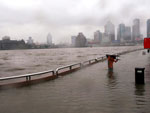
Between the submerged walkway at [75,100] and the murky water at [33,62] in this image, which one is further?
the murky water at [33,62]

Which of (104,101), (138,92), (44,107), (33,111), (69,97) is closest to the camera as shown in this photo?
(33,111)

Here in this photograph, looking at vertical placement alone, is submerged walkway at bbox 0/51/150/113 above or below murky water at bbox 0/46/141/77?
above

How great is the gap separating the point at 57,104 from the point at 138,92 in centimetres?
342

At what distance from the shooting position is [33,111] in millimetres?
5855

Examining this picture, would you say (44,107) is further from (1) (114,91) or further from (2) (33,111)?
(1) (114,91)

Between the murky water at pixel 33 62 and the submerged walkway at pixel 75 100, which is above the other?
the submerged walkway at pixel 75 100

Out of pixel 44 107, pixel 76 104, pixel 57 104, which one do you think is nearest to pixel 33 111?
pixel 44 107

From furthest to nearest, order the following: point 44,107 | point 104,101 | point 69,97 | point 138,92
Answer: point 138,92 → point 69,97 → point 104,101 → point 44,107

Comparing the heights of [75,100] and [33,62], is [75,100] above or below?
above

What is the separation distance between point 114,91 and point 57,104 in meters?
2.82

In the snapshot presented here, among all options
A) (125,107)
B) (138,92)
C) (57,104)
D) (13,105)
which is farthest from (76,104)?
(138,92)

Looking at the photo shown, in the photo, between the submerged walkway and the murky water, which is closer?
the submerged walkway

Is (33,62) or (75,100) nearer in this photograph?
(75,100)

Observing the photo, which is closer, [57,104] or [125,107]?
[125,107]
